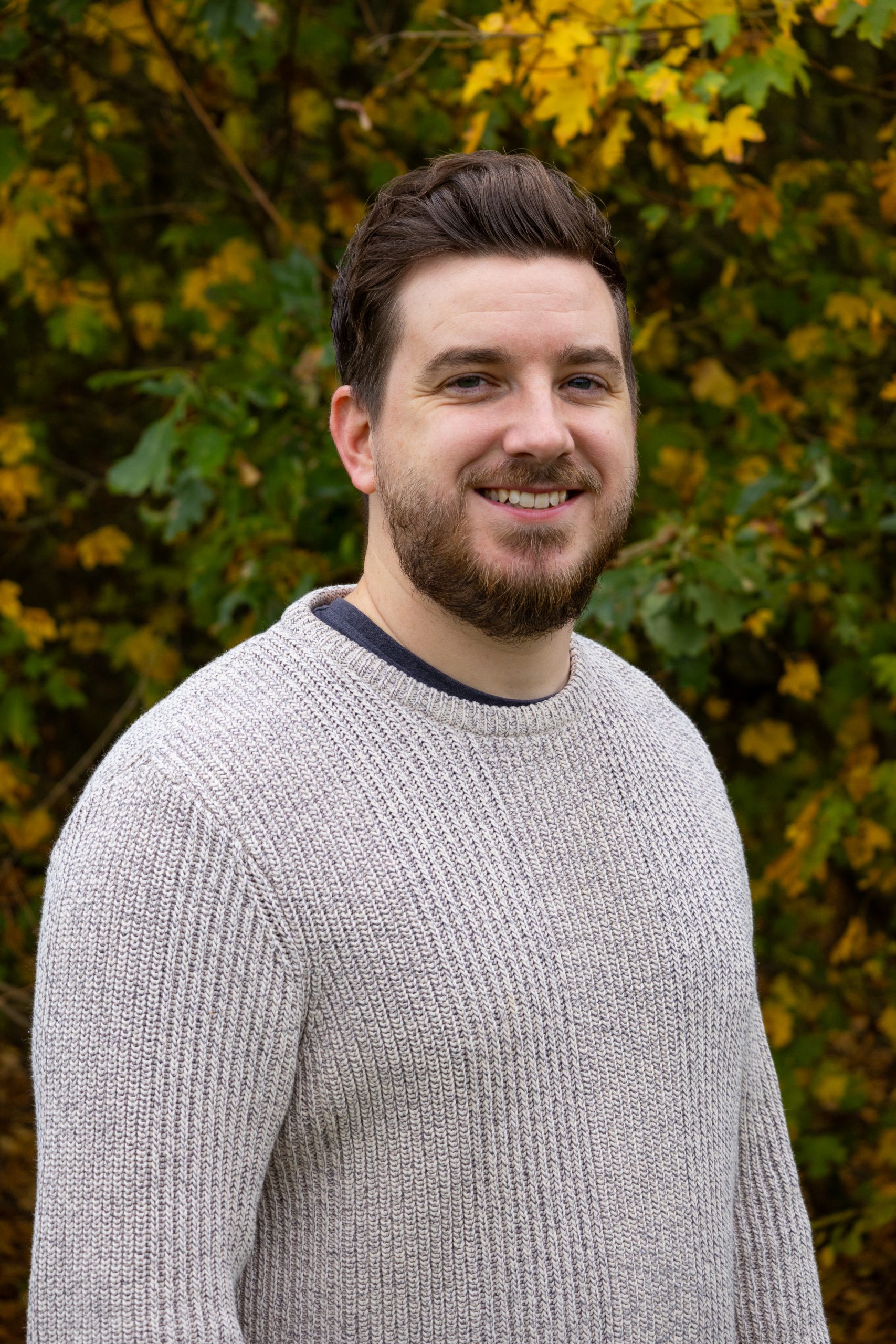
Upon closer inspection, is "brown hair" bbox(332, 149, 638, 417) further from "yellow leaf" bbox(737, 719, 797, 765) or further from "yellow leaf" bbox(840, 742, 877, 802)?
"yellow leaf" bbox(737, 719, 797, 765)

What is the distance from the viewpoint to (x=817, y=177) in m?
3.63

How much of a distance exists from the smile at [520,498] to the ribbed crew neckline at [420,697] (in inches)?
8.7

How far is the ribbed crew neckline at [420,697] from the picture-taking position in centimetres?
150

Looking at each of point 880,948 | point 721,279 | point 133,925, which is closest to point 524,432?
point 133,925

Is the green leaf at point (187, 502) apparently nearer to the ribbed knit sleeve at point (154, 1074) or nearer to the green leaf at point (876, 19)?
the green leaf at point (876, 19)

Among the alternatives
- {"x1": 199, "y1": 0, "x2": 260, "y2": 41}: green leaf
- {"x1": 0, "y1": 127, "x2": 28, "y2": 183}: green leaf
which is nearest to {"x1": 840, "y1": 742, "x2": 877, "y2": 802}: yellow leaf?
{"x1": 199, "y1": 0, "x2": 260, "y2": 41}: green leaf

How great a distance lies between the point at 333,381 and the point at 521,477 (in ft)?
5.17

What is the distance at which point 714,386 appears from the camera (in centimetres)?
371

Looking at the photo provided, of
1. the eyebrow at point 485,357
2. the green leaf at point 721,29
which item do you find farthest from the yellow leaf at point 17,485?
the eyebrow at point 485,357

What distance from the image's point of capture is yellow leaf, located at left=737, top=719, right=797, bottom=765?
404cm

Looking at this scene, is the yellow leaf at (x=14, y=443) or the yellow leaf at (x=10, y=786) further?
the yellow leaf at (x=10, y=786)

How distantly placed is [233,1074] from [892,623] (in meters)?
2.46

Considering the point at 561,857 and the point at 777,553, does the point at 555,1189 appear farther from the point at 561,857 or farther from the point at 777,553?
the point at 777,553

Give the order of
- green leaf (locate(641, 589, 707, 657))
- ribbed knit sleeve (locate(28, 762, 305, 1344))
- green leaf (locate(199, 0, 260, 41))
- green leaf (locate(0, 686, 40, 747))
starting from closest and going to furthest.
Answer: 1. ribbed knit sleeve (locate(28, 762, 305, 1344))
2. green leaf (locate(641, 589, 707, 657))
3. green leaf (locate(199, 0, 260, 41))
4. green leaf (locate(0, 686, 40, 747))
